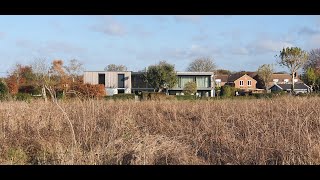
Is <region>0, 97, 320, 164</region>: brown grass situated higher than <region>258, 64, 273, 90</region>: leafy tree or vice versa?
<region>258, 64, 273, 90</region>: leafy tree

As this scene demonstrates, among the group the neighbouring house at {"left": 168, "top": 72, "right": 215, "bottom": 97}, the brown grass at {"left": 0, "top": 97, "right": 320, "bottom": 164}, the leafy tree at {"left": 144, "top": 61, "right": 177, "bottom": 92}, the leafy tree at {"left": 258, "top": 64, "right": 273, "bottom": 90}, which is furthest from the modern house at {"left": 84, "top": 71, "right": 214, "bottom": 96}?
the brown grass at {"left": 0, "top": 97, "right": 320, "bottom": 164}

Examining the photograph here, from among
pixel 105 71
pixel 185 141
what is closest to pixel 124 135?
pixel 185 141

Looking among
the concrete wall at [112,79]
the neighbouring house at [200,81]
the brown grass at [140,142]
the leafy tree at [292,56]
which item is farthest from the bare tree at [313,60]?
the brown grass at [140,142]

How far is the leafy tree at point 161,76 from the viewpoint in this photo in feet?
141

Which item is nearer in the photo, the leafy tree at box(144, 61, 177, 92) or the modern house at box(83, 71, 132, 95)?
the leafy tree at box(144, 61, 177, 92)

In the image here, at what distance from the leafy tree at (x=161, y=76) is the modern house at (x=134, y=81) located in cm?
212

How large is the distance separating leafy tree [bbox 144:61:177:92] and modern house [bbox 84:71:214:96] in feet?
6.97

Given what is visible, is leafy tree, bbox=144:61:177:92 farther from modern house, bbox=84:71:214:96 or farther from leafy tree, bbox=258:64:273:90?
leafy tree, bbox=258:64:273:90

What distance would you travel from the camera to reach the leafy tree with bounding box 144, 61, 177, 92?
4297 cm

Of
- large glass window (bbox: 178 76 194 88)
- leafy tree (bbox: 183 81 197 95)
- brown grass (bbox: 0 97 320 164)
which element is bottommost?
brown grass (bbox: 0 97 320 164)

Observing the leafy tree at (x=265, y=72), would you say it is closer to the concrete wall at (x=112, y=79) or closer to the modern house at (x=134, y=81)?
the modern house at (x=134, y=81)

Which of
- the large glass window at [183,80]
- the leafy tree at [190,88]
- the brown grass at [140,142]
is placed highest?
the large glass window at [183,80]

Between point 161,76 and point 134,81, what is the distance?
7.87 metres

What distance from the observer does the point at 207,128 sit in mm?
6727
